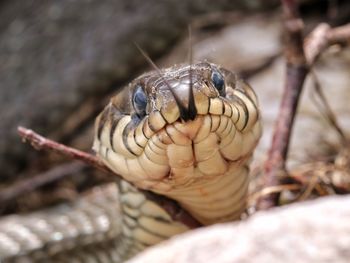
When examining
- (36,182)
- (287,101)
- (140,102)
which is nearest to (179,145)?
(140,102)

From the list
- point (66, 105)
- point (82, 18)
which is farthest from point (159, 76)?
point (82, 18)

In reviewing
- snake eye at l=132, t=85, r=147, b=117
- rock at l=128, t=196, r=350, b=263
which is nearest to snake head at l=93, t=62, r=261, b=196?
snake eye at l=132, t=85, r=147, b=117

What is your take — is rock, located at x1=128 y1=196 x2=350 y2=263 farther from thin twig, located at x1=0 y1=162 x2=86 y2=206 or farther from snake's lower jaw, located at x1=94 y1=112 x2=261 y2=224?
thin twig, located at x1=0 y1=162 x2=86 y2=206

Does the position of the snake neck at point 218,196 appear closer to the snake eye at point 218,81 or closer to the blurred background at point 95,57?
the snake eye at point 218,81

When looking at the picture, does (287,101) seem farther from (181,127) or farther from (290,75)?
(181,127)

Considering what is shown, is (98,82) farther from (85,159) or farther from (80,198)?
(85,159)

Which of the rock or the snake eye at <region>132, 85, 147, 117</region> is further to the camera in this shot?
the snake eye at <region>132, 85, 147, 117</region>

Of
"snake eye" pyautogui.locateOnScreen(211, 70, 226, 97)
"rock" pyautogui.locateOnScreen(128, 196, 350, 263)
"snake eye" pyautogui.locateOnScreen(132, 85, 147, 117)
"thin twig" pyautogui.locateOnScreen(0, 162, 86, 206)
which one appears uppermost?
"snake eye" pyautogui.locateOnScreen(132, 85, 147, 117)

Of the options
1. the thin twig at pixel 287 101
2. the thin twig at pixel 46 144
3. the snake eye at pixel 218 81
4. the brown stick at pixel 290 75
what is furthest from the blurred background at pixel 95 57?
the snake eye at pixel 218 81
